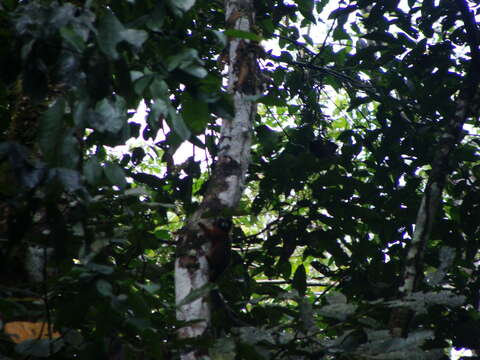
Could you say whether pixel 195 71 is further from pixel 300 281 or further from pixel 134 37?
pixel 300 281

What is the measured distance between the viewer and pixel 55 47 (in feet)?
3.16

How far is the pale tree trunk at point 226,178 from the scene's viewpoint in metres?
1.66

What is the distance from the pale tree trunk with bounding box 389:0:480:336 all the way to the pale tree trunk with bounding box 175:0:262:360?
67cm

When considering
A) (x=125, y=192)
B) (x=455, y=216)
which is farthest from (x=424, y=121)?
(x=125, y=192)

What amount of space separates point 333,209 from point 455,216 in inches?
34.5

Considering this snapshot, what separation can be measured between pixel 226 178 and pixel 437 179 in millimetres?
888

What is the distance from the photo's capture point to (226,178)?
76.0 inches

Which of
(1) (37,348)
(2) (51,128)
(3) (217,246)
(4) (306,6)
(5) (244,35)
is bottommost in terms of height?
(1) (37,348)

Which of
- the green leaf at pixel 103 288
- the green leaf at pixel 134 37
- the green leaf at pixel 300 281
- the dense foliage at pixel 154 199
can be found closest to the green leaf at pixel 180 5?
the dense foliage at pixel 154 199

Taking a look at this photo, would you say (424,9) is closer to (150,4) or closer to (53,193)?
(150,4)

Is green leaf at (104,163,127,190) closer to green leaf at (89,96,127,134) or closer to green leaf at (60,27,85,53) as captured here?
green leaf at (89,96,127,134)

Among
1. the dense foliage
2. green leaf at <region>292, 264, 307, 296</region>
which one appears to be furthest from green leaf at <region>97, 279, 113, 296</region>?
green leaf at <region>292, 264, 307, 296</region>

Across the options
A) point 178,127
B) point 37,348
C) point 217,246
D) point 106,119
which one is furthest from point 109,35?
point 217,246

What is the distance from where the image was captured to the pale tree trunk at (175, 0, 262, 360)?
166 cm
